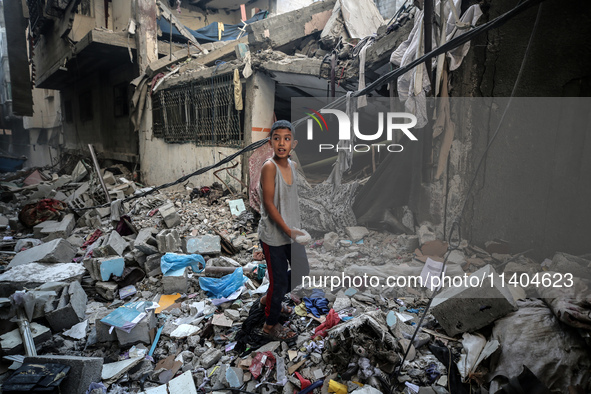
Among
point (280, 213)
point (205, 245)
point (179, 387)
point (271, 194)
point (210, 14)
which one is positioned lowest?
point (179, 387)

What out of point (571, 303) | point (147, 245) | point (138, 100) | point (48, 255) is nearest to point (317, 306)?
point (571, 303)

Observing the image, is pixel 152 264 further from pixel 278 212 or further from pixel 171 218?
pixel 278 212

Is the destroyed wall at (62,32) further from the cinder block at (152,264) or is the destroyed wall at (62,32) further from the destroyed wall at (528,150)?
the destroyed wall at (528,150)

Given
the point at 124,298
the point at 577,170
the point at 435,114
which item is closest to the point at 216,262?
the point at 124,298

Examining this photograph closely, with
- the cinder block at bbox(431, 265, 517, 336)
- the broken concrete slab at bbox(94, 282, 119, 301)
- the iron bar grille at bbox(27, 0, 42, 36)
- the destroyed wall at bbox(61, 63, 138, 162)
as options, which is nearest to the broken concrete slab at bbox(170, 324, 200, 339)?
the broken concrete slab at bbox(94, 282, 119, 301)

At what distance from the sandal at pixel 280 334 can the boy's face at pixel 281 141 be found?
1.46 meters

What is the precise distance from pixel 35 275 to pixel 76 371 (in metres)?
2.30

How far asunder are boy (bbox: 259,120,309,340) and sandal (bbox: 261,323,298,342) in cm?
18

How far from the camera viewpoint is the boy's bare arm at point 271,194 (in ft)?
7.68

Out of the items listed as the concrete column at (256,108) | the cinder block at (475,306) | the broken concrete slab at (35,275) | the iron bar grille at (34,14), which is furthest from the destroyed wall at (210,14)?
the cinder block at (475,306)

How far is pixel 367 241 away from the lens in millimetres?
4711

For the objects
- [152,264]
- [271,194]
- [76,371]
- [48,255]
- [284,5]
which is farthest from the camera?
[284,5]

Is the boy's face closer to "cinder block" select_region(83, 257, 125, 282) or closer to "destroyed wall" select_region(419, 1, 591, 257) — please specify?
"destroyed wall" select_region(419, 1, 591, 257)

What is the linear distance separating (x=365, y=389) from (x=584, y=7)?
13.4 ft
